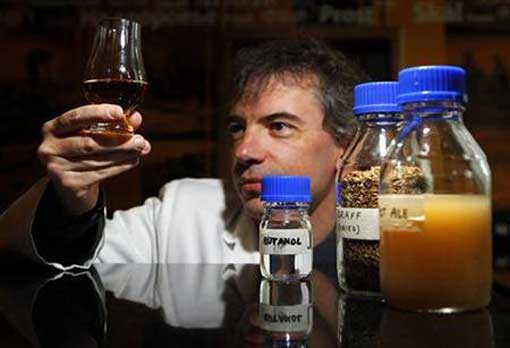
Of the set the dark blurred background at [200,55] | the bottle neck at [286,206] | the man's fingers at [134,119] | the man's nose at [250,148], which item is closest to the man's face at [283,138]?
the man's nose at [250,148]

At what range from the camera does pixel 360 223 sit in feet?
1.80

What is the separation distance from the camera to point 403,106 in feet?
1.61

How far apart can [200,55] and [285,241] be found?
159 centimetres

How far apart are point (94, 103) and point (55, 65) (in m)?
1.45

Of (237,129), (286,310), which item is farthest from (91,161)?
(237,129)

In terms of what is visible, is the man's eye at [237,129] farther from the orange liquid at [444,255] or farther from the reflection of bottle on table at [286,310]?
the orange liquid at [444,255]

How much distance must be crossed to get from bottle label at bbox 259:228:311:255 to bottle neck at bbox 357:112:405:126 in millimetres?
131

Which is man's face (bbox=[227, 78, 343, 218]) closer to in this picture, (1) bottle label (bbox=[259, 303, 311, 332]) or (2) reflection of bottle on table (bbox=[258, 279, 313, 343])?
(2) reflection of bottle on table (bbox=[258, 279, 313, 343])

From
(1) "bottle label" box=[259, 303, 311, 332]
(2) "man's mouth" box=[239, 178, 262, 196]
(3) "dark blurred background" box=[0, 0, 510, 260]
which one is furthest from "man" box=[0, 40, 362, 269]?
(3) "dark blurred background" box=[0, 0, 510, 260]

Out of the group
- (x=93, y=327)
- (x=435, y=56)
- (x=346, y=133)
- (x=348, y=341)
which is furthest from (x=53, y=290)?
(x=435, y=56)

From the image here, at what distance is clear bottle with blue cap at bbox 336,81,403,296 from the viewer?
550mm

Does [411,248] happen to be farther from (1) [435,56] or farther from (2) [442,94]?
(1) [435,56]

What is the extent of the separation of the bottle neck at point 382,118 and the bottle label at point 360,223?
92mm

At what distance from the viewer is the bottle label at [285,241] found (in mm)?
619
